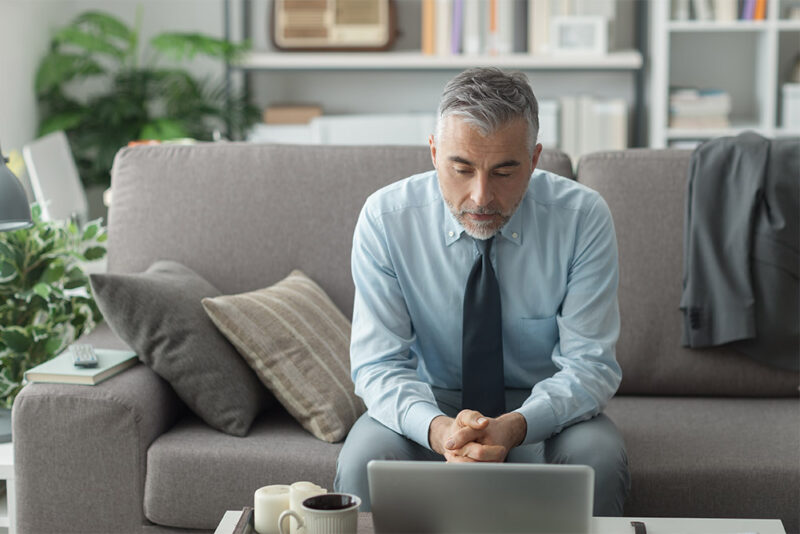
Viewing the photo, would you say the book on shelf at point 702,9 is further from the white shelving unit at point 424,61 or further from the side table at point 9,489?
the side table at point 9,489

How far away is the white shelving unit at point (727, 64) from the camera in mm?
4355

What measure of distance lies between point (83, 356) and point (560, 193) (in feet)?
3.17

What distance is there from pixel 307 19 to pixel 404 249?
9.58ft

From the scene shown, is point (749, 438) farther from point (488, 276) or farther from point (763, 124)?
point (763, 124)

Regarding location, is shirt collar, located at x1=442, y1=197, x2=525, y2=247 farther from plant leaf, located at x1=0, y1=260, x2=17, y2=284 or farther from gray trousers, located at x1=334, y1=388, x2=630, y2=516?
plant leaf, located at x1=0, y1=260, x2=17, y2=284

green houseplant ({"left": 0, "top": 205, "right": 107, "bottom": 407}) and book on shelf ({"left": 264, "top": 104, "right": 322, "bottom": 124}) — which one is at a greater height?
book on shelf ({"left": 264, "top": 104, "right": 322, "bottom": 124})

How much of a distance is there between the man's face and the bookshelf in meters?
3.04

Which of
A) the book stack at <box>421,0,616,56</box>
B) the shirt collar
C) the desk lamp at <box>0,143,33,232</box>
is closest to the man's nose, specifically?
the shirt collar

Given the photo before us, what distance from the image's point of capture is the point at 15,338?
2100 mm

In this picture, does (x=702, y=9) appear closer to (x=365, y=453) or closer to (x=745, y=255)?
(x=745, y=255)

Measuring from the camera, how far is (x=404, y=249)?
1.81m

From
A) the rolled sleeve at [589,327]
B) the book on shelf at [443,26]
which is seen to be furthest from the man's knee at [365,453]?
the book on shelf at [443,26]

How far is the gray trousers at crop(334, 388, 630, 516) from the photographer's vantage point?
161cm

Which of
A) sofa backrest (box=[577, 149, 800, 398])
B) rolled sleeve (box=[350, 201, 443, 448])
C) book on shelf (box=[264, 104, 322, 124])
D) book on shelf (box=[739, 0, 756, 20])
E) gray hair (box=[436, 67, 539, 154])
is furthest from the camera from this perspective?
book on shelf (box=[264, 104, 322, 124])
